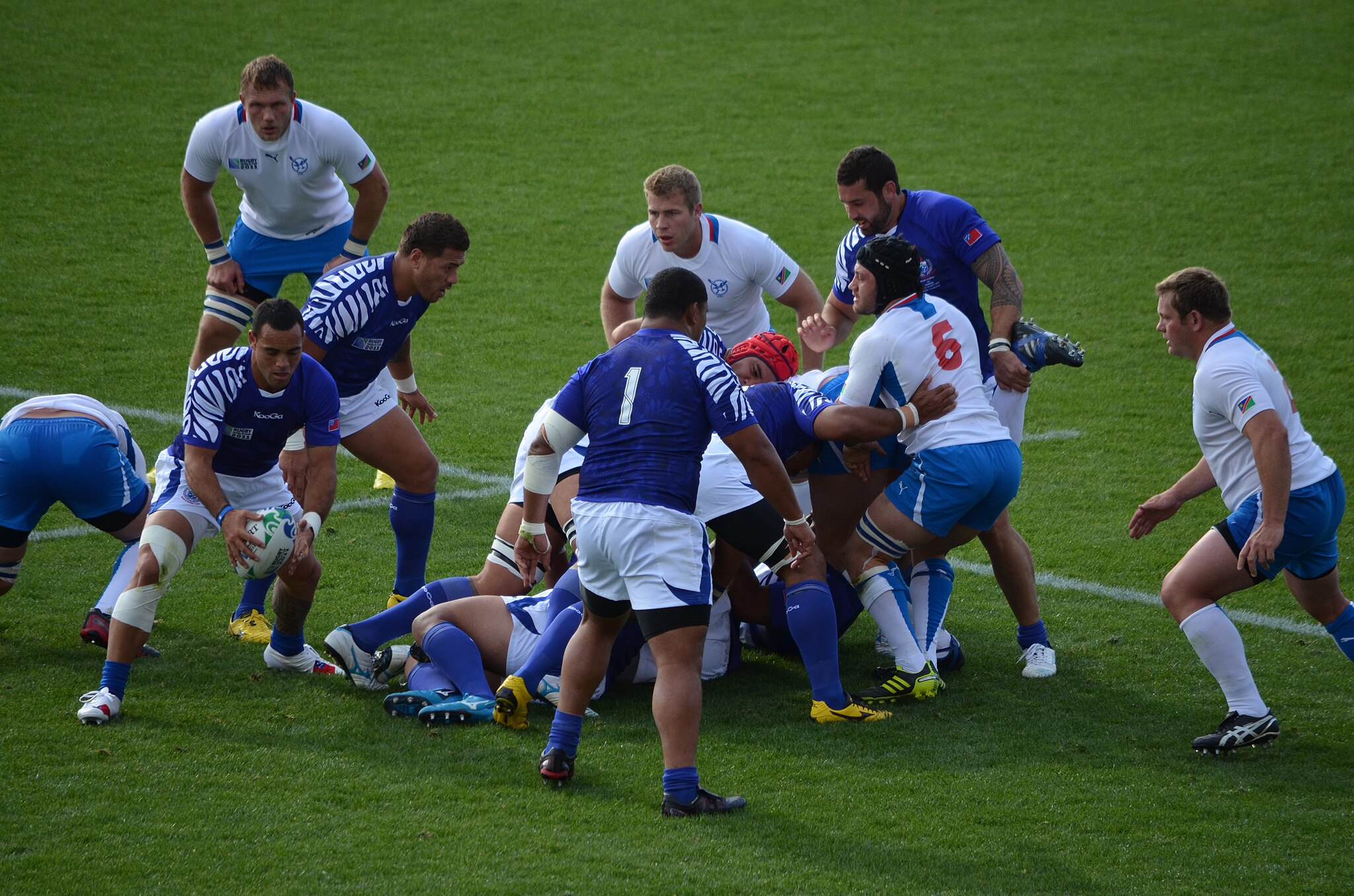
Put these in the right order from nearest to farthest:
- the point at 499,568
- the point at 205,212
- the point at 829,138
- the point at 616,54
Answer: the point at 499,568 < the point at 205,212 < the point at 829,138 < the point at 616,54

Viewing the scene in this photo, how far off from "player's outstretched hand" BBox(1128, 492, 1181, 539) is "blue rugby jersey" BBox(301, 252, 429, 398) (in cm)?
341

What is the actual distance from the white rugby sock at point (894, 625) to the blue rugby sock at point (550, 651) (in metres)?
1.31

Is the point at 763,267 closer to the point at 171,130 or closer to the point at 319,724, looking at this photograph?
the point at 319,724

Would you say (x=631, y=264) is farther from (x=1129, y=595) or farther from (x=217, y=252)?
(x=1129, y=595)

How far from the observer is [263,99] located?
283 inches

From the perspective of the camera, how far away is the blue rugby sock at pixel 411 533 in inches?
260

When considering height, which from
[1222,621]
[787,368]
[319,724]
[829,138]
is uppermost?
[829,138]

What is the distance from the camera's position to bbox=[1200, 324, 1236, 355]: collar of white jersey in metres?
5.24

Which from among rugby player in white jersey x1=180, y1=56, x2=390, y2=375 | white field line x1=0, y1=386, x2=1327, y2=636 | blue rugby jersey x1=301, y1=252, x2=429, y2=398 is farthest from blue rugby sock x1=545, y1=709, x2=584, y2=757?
rugby player in white jersey x1=180, y1=56, x2=390, y2=375

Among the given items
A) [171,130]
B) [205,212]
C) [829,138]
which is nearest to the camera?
[205,212]

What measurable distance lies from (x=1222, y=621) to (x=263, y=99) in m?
5.40

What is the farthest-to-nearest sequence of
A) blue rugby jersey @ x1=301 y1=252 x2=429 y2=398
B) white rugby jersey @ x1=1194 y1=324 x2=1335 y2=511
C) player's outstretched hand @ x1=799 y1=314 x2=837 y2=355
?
player's outstretched hand @ x1=799 y1=314 x2=837 y2=355
blue rugby jersey @ x1=301 y1=252 x2=429 y2=398
white rugby jersey @ x1=1194 y1=324 x2=1335 y2=511

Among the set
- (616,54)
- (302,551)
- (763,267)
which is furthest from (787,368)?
(616,54)

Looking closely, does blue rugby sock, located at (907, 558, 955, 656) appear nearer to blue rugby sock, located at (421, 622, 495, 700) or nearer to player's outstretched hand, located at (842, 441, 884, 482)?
player's outstretched hand, located at (842, 441, 884, 482)
